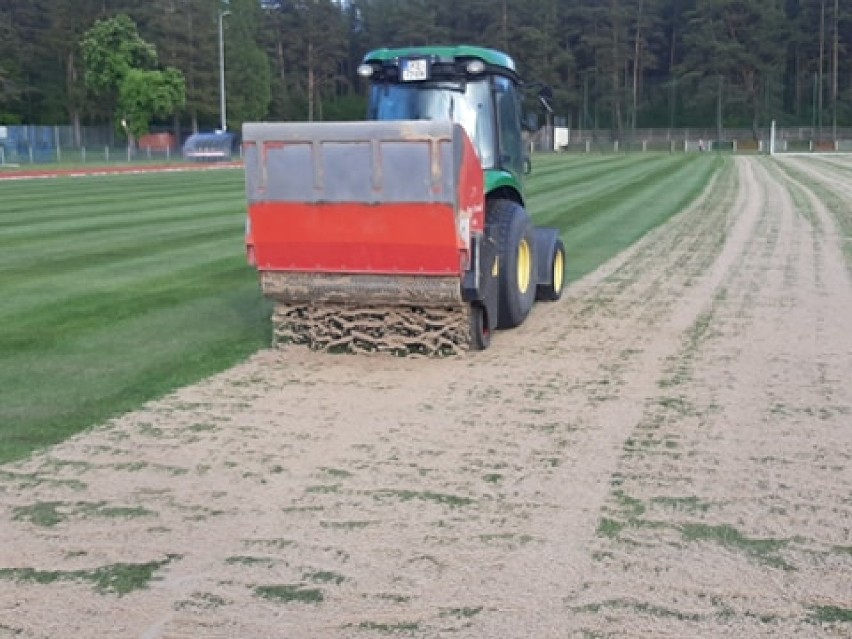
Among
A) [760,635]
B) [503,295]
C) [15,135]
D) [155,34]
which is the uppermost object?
[155,34]

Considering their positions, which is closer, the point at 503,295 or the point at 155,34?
the point at 503,295

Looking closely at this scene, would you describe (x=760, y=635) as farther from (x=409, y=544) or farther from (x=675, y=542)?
(x=409, y=544)

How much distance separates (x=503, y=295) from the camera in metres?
9.61

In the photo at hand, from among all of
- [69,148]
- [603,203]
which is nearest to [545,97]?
[603,203]

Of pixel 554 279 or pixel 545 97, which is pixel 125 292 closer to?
pixel 554 279

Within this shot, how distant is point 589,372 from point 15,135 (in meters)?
64.6

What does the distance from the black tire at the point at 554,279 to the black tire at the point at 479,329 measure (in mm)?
2271

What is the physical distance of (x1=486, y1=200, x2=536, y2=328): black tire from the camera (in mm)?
9492

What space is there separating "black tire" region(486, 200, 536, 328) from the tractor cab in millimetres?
337

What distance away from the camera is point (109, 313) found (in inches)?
413

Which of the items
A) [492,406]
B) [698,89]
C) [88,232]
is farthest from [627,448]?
[698,89]

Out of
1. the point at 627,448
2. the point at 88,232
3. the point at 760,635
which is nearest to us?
the point at 760,635

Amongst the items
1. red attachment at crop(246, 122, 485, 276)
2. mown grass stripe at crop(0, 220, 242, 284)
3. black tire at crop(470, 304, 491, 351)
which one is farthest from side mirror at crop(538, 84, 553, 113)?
mown grass stripe at crop(0, 220, 242, 284)

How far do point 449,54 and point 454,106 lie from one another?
1.60ft
